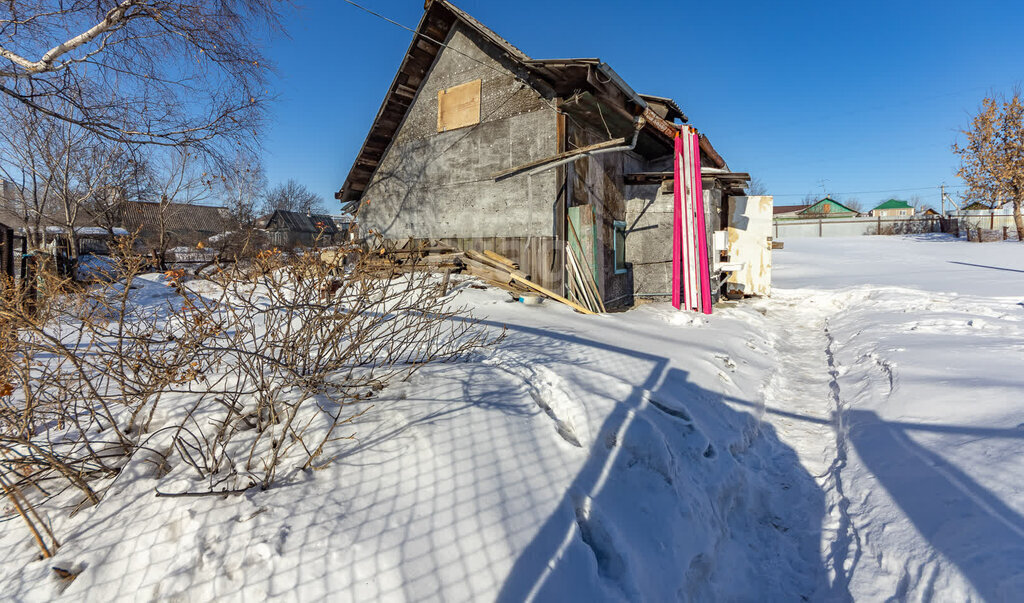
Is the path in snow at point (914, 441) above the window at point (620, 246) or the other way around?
the other way around

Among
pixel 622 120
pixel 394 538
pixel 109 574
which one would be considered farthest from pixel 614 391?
pixel 622 120

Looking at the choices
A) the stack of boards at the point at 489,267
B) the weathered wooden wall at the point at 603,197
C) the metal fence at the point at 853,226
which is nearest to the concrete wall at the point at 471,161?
the stack of boards at the point at 489,267

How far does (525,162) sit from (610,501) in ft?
22.8

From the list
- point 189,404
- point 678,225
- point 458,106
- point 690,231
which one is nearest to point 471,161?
point 458,106

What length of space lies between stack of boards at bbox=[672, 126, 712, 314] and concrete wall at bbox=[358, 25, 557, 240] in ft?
9.27

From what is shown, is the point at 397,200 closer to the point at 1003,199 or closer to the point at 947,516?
the point at 947,516

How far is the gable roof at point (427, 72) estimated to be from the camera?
7.19 meters

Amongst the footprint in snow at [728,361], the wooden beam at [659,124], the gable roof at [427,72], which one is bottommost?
the footprint in snow at [728,361]

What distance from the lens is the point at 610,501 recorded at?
8.02ft

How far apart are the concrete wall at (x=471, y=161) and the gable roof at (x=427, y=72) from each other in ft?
0.73

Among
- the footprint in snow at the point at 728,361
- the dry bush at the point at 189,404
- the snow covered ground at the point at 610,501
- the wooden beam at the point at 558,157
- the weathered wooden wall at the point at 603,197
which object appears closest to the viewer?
the snow covered ground at the point at 610,501

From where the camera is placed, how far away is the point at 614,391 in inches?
140

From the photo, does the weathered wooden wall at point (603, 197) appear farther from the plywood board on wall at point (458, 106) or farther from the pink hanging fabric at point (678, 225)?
the plywood board on wall at point (458, 106)

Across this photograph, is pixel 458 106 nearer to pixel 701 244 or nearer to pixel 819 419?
pixel 701 244
